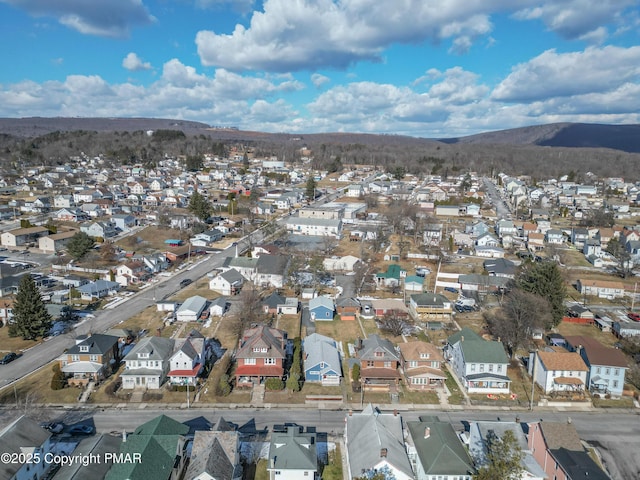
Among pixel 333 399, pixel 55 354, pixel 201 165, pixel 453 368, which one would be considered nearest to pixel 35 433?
pixel 55 354

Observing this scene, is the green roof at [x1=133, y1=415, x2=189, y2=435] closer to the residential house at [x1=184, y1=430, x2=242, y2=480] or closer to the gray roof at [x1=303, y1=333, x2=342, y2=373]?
the residential house at [x1=184, y1=430, x2=242, y2=480]

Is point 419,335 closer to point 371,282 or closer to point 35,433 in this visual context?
point 371,282

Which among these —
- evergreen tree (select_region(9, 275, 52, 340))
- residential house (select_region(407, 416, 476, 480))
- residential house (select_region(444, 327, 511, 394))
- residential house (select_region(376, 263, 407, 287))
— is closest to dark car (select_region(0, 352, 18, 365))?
evergreen tree (select_region(9, 275, 52, 340))

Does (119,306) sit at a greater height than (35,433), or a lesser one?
lesser

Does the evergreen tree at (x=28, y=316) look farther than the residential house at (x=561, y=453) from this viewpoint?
Yes

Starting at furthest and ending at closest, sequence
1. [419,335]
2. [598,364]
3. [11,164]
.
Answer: [11,164] → [419,335] → [598,364]

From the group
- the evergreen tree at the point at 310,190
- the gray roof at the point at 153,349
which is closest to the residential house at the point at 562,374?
the gray roof at the point at 153,349

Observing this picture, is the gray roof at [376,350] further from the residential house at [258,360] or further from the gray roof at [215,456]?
the gray roof at [215,456]
